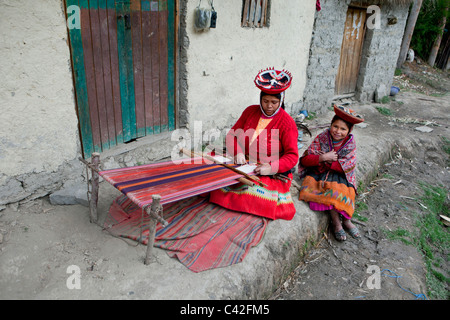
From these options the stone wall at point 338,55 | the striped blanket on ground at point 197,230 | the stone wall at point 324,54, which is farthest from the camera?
the stone wall at point 338,55

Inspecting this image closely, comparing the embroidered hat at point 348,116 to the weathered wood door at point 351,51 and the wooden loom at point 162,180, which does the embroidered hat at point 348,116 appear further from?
the weathered wood door at point 351,51

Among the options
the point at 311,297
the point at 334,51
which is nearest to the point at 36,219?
the point at 311,297

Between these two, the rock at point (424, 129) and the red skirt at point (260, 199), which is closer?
the red skirt at point (260, 199)

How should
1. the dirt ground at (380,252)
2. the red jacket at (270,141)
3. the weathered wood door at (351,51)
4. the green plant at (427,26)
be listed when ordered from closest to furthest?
the dirt ground at (380,252) < the red jacket at (270,141) < the weathered wood door at (351,51) < the green plant at (427,26)

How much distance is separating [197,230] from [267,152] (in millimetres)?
1020

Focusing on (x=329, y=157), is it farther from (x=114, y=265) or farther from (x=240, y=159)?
(x=114, y=265)

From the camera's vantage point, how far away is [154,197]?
2.16m

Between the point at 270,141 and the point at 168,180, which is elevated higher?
the point at 270,141

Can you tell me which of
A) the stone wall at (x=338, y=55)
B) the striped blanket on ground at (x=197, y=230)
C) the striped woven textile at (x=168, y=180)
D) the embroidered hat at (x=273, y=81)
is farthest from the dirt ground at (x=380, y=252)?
the stone wall at (x=338, y=55)

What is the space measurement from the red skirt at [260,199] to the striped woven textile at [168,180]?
0.80 ft

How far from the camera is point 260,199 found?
9.87 feet

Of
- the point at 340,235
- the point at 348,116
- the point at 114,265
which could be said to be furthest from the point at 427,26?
the point at 114,265

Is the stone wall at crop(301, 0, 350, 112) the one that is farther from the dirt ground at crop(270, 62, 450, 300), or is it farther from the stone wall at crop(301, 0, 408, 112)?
the dirt ground at crop(270, 62, 450, 300)

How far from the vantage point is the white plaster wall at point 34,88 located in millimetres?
2650
